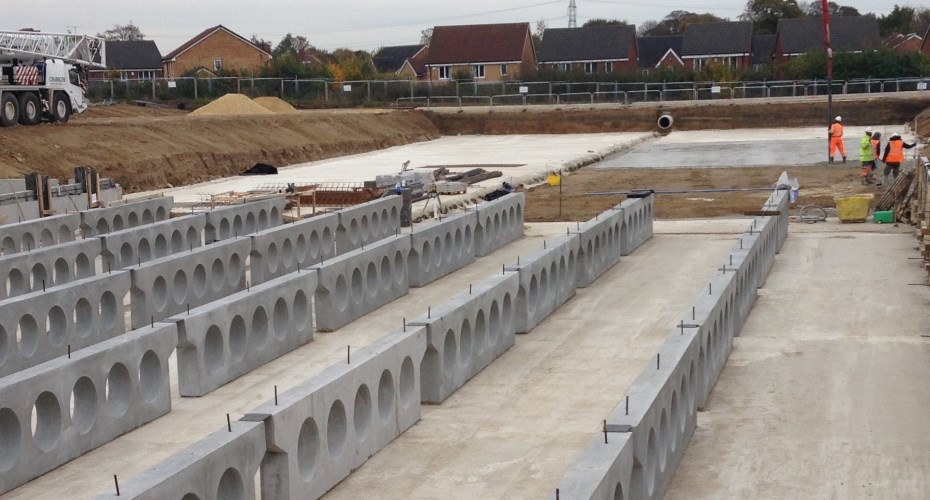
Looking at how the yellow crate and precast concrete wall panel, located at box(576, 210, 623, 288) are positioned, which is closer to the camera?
precast concrete wall panel, located at box(576, 210, 623, 288)

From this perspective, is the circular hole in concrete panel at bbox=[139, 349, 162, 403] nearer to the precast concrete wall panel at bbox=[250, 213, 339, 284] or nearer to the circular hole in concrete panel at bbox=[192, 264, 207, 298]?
the circular hole in concrete panel at bbox=[192, 264, 207, 298]

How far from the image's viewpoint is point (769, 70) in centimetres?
7344

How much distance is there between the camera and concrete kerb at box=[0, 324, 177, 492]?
10.2 metres

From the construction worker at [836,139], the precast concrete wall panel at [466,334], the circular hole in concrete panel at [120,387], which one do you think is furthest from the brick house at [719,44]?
the circular hole in concrete panel at [120,387]

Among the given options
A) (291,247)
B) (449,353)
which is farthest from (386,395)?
(291,247)

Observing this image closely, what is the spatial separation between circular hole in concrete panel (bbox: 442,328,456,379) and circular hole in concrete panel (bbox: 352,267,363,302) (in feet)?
13.8

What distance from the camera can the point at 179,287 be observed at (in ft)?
55.6

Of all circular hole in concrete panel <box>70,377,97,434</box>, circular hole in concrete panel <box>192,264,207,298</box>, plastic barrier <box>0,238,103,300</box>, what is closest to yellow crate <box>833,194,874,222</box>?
circular hole in concrete panel <box>192,264,207,298</box>

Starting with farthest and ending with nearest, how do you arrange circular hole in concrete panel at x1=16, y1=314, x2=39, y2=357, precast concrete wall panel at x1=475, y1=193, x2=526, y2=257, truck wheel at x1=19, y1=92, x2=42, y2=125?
truck wheel at x1=19, y1=92, x2=42, y2=125
precast concrete wall panel at x1=475, y1=193, x2=526, y2=257
circular hole in concrete panel at x1=16, y1=314, x2=39, y2=357

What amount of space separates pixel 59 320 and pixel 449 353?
489 cm

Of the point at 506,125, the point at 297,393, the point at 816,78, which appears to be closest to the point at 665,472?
the point at 297,393

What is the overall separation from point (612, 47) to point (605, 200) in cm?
7030

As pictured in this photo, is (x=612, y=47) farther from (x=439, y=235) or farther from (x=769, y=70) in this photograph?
(x=439, y=235)

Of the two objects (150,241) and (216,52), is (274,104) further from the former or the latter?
(150,241)
